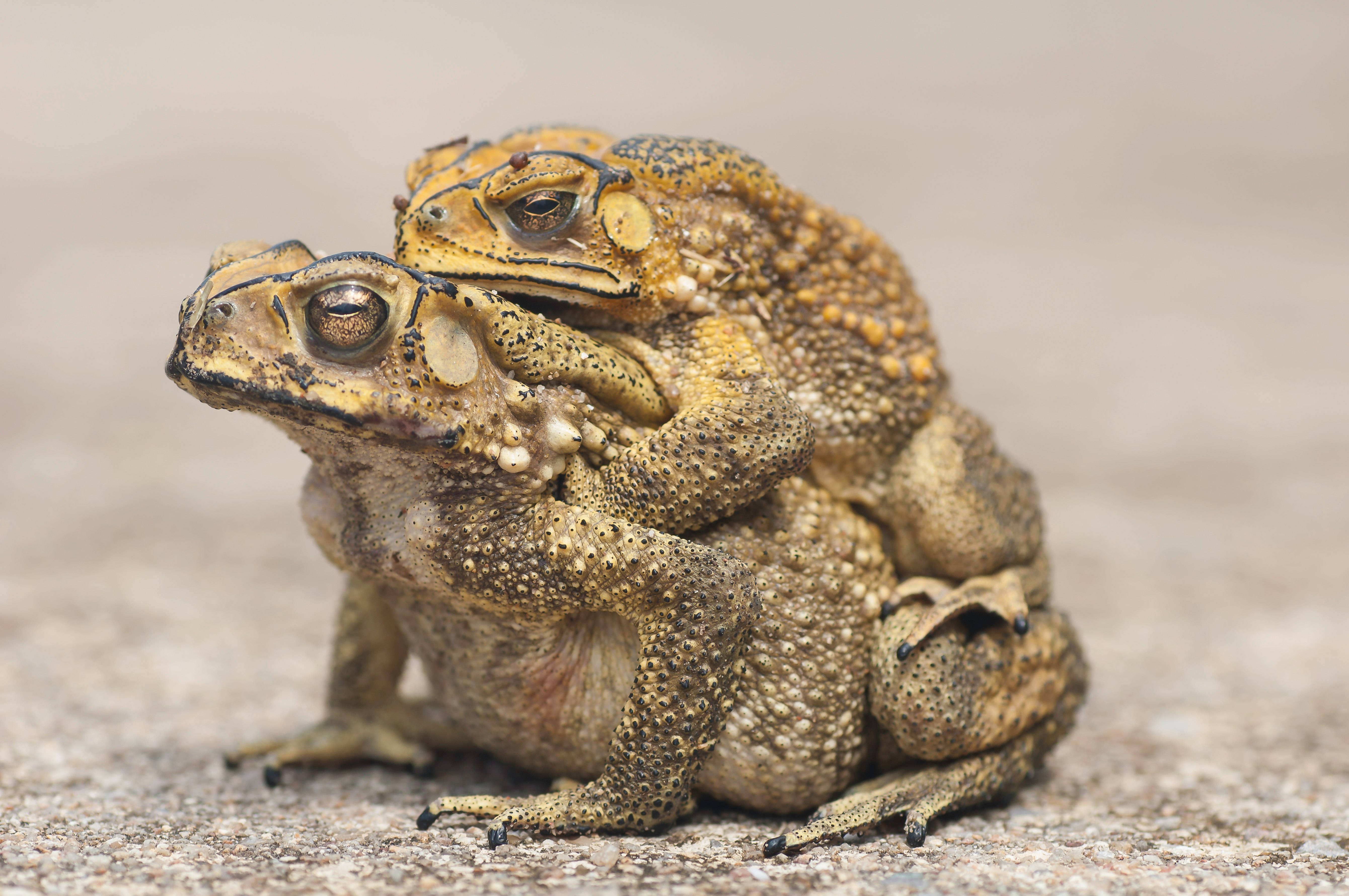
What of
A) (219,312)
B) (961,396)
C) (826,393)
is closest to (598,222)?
(826,393)

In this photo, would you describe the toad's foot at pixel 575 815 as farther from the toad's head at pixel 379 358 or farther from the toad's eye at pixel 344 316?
the toad's eye at pixel 344 316

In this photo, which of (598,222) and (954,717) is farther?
(954,717)

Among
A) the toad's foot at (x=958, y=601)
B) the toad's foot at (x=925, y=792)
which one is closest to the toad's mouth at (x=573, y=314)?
the toad's foot at (x=958, y=601)

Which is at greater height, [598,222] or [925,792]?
[598,222]

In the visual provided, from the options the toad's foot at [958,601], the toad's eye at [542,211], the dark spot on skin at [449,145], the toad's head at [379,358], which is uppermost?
the dark spot on skin at [449,145]

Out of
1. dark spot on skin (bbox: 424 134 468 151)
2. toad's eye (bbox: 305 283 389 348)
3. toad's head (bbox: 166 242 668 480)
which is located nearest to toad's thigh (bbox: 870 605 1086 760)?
toad's head (bbox: 166 242 668 480)

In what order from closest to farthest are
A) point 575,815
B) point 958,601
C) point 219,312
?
point 219,312
point 575,815
point 958,601

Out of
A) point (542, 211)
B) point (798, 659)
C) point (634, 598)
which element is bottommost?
point (798, 659)

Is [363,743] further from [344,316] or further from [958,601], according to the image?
[958,601]

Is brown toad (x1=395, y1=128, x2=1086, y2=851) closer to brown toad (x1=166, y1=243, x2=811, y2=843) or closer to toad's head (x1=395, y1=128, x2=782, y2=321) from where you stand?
toad's head (x1=395, y1=128, x2=782, y2=321)
